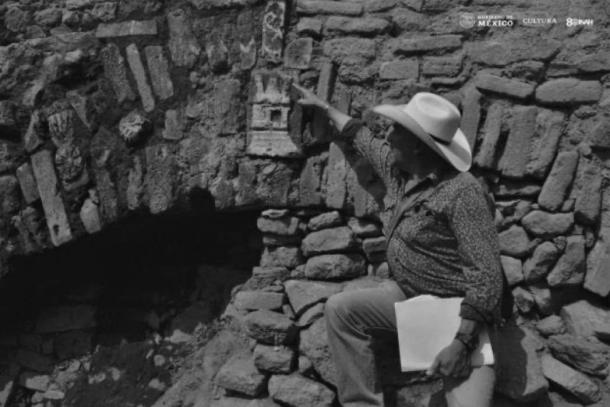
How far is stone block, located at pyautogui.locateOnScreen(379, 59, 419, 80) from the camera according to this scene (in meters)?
3.56

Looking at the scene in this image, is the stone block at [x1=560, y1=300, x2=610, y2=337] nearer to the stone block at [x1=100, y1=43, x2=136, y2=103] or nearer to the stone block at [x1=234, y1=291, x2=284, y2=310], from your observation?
the stone block at [x1=234, y1=291, x2=284, y2=310]

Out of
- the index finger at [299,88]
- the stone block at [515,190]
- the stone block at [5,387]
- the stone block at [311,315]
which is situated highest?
the index finger at [299,88]

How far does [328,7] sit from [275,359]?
5.76ft

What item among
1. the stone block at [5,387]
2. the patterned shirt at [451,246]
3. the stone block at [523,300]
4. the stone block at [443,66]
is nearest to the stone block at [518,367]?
the stone block at [523,300]

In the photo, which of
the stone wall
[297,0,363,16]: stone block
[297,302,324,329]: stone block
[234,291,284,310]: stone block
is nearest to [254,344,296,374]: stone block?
→ the stone wall

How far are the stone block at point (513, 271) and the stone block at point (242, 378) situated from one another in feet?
4.01

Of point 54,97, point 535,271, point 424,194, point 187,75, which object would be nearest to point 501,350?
point 535,271

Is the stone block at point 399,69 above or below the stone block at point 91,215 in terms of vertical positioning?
above

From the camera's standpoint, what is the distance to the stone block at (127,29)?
3.93m

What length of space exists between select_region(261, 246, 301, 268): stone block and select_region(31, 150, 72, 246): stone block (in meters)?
1.08

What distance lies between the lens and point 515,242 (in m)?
3.35

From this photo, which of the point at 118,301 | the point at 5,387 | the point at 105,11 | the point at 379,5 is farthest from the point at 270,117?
the point at 5,387

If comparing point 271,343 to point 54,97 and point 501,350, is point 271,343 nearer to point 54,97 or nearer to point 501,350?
point 501,350

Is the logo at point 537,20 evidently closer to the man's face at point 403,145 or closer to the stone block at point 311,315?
the man's face at point 403,145
